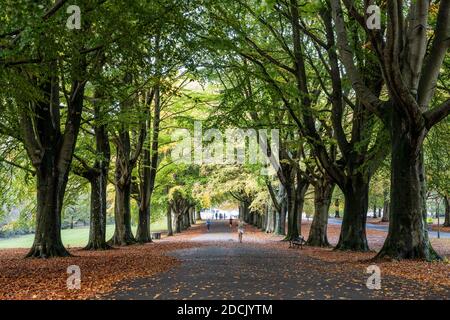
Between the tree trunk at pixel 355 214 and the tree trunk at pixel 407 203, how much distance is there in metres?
5.32

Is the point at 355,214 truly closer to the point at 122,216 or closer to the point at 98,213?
the point at 98,213

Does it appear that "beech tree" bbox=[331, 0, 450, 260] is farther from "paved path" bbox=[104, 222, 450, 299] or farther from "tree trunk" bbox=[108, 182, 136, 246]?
"tree trunk" bbox=[108, 182, 136, 246]

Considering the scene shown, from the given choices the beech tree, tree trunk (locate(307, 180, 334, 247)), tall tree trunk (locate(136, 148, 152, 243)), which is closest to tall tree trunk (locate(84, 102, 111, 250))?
tall tree trunk (locate(136, 148, 152, 243))

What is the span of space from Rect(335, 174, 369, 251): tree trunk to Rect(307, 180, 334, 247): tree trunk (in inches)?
181

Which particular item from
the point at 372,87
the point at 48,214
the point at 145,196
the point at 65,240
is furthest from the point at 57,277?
the point at 65,240

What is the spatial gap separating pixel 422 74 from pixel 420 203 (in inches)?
144

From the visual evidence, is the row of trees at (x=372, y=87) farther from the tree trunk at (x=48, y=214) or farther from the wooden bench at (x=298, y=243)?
the tree trunk at (x=48, y=214)

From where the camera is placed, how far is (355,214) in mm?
18562

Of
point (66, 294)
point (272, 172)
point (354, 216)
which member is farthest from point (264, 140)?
point (66, 294)

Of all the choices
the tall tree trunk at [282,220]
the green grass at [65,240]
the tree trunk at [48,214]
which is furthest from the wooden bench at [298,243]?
the green grass at [65,240]

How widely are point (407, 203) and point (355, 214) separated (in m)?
6.12

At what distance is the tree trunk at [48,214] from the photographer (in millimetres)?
15984

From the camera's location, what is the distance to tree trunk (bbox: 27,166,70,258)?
629 inches
